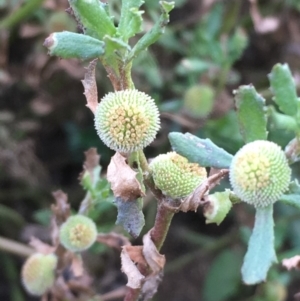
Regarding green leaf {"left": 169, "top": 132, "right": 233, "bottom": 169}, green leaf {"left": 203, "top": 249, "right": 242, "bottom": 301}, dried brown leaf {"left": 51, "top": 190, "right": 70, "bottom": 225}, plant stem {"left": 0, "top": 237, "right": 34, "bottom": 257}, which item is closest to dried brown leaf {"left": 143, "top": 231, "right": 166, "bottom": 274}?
green leaf {"left": 169, "top": 132, "right": 233, "bottom": 169}

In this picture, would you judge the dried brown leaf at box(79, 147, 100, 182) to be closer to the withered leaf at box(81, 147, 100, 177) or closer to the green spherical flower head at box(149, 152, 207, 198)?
the withered leaf at box(81, 147, 100, 177)

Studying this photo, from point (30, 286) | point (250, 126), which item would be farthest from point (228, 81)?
point (250, 126)

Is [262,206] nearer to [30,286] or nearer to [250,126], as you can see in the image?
[250,126]

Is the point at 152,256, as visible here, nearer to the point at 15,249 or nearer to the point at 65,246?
the point at 65,246

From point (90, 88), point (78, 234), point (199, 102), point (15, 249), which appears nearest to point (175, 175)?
point (90, 88)

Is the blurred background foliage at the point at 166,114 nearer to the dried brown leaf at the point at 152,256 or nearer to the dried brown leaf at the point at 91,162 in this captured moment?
the dried brown leaf at the point at 91,162

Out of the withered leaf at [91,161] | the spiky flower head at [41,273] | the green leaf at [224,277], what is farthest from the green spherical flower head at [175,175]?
the green leaf at [224,277]
